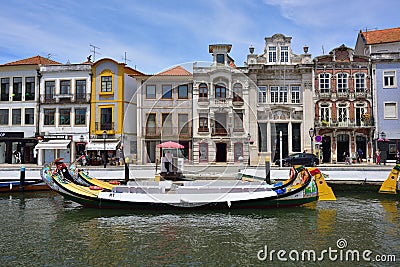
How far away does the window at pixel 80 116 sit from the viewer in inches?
1452

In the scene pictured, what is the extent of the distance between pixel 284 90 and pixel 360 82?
6.91 meters

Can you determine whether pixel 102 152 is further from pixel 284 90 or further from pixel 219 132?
pixel 284 90

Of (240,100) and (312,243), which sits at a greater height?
(240,100)

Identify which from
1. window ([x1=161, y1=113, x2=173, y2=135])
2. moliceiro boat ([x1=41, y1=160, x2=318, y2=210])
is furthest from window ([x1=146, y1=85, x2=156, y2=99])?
moliceiro boat ([x1=41, y1=160, x2=318, y2=210])

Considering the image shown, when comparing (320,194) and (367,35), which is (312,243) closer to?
(320,194)

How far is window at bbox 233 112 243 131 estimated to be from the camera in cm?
3476

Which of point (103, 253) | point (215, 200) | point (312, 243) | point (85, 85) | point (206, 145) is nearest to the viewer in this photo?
point (103, 253)

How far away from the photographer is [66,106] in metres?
37.1

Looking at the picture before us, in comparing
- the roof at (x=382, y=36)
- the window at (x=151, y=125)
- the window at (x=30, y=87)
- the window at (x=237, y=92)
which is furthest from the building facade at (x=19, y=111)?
the roof at (x=382, y=36)

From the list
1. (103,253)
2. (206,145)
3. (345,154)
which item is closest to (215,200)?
(103,253)

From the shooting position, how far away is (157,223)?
15.1 metres

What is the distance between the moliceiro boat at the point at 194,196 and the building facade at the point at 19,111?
Answer: 68.6 feet

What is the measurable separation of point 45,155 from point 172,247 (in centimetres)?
2778

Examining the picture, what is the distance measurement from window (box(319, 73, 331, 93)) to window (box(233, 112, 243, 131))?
786cm
